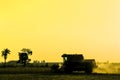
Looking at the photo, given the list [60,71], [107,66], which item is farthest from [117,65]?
[60,71]

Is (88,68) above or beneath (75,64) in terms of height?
beneath

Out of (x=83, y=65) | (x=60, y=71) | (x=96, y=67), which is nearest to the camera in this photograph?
(x=83, y=65)

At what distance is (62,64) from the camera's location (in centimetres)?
6662

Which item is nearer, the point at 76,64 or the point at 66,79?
the point at 66,79

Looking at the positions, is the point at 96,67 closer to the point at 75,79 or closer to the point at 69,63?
the point at 69,63

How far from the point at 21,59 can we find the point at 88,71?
13164 cm

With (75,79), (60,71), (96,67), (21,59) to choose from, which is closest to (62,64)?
(60,71)

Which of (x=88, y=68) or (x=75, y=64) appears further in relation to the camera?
(x=88, y=68)

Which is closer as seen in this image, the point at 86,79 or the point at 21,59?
the point at 86,79

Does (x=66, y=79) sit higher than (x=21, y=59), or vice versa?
(x=21, y=59)

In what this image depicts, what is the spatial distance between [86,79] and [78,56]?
19.6 meters

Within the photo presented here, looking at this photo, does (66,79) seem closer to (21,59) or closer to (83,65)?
(83,65)

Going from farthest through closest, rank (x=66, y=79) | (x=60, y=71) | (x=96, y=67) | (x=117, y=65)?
1. (x=117, y=65)
2. (x=96, y=67)
3. (x=60, y=71)
4. (x=66, y=79)

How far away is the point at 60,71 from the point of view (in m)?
68.0
